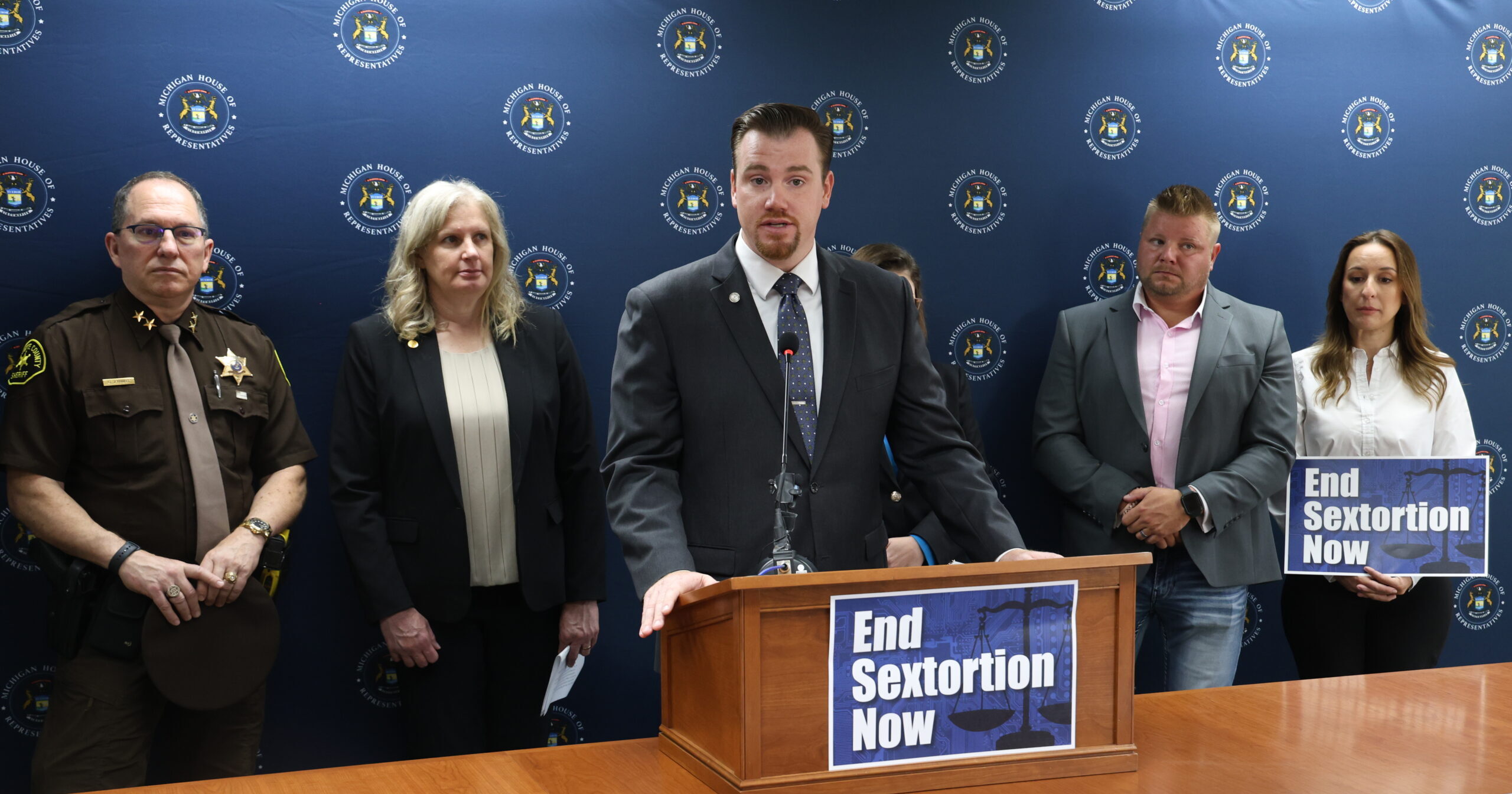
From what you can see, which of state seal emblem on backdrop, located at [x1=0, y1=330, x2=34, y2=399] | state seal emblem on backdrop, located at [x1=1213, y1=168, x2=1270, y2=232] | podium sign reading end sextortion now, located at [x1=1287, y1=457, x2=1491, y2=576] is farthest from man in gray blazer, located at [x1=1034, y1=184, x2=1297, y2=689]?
state seal emblem on backdrop, located at [x1=0, y1=330, x2=34, y2=399]

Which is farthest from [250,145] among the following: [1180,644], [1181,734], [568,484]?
[1180,644]

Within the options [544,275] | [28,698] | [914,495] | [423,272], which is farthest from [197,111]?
[914,495]

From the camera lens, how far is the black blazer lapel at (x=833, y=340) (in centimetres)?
222

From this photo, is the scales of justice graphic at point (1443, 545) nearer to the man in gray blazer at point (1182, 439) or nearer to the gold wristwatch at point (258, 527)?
the man in gray blazer at point (1182, 439)

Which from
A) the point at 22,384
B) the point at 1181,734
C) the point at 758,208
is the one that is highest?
the point at 758,208

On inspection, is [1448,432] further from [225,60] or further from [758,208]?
[225,60]

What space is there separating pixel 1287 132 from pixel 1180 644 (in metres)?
1.97

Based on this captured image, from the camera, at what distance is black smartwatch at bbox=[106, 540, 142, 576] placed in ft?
8.68

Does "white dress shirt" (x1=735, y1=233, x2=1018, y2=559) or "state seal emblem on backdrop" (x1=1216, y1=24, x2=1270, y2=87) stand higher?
"state seal emblem on backdrop" (x1=1216, y1=24, x2=1270, y2=87)

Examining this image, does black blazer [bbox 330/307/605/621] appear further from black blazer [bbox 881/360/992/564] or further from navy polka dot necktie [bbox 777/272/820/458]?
navy polka dot necktie [bbox 777/272/820/458]

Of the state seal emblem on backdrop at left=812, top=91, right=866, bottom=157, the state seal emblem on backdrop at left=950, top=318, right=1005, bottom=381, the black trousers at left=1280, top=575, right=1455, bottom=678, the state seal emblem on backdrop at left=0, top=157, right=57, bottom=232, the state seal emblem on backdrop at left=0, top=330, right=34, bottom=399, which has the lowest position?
the black trousers at left=1280, top=575, right=1455, bottom=678

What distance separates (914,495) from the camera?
3387mm

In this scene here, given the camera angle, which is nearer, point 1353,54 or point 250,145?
point 250,145

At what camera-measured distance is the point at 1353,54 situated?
4188mm
